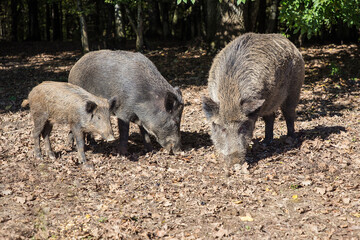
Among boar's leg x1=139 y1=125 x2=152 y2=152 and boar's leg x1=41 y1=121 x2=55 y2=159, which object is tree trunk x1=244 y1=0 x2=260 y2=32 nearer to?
boar's leg x1=139 y1=125 x2=152 y2=152

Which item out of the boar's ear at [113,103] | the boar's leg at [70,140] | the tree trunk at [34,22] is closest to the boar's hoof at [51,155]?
the boar's leg at [70,140]

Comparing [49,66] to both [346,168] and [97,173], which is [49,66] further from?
[346,168]

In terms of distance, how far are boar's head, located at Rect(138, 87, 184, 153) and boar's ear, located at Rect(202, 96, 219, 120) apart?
1.14m

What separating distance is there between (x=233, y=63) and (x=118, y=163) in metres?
2.95

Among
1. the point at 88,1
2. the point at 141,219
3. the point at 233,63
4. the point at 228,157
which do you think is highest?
the point at 88,1

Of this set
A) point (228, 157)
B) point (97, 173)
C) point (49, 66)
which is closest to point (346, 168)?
point (228, 157)

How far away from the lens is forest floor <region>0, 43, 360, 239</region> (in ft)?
17.9

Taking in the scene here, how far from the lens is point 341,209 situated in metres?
5.76

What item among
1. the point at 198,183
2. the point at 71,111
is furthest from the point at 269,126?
the point at 71,111

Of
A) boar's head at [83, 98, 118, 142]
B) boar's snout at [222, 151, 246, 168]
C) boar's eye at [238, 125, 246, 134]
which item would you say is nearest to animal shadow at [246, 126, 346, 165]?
boar's snout at [222, 151, 246, 168]

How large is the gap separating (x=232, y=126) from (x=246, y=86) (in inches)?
30.1

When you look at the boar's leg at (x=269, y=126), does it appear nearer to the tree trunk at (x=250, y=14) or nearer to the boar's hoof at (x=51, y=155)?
the boar's hoof at (x=51, y=155)

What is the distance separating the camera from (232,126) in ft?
22.3

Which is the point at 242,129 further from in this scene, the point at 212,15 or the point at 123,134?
the point at 212,15
